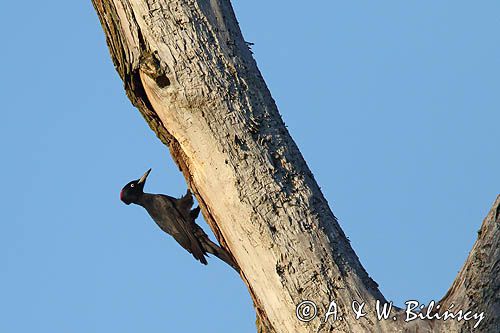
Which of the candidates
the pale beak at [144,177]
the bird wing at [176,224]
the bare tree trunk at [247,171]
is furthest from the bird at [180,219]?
the bare tree trunk at [247,171]

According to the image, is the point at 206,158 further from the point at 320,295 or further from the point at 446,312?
the point at 446,312

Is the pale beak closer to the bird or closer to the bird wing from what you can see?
the bird

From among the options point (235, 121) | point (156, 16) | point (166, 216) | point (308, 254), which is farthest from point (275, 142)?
point (166, 216)

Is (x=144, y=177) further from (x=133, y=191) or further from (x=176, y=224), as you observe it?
(x=176, y=224)

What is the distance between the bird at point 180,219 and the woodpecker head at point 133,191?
20 millimetres

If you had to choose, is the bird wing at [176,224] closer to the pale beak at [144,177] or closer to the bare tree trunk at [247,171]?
the pale beak at [144,177]

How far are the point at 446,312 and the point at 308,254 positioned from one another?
0.79 metres

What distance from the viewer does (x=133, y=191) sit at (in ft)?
30.7

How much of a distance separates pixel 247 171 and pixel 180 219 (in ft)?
10.8

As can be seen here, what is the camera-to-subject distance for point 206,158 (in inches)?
202

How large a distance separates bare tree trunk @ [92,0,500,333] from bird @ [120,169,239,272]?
193 cm

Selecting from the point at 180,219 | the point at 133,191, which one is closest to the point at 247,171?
the point at 180,219

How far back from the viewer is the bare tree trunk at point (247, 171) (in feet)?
15.5

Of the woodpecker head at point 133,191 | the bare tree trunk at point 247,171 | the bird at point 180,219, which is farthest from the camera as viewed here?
the woodpecker head at point 133,191
